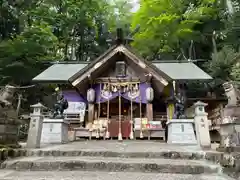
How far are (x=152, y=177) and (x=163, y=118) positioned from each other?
360 inches

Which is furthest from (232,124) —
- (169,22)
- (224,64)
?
(169,22)

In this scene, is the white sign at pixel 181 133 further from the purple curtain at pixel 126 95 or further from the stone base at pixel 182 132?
the purple curtain at pixel 126 95

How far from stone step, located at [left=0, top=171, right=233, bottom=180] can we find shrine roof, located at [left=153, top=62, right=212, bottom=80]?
8449 millimetres

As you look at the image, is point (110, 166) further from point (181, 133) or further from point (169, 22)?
point (169, 22)

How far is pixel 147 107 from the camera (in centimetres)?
1188

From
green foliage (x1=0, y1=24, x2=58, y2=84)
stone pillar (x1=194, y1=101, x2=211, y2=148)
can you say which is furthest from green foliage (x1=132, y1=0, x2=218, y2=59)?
stone pillar (x1=194, y1=101, x2=211, y2=148)

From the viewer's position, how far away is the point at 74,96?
1391cm

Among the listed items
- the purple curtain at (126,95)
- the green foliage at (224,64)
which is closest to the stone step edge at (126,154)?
the purple curtain at (126,95)

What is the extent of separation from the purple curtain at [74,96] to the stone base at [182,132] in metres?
6.81

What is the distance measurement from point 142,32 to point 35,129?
14.9 meters

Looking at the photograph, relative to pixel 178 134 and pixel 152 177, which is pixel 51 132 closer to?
pixel 178 134

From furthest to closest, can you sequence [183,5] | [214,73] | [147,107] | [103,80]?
[183,5]
[214,73]
[103,80]
[147,107]

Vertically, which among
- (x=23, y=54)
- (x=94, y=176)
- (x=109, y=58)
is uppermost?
(x=23, y=54)

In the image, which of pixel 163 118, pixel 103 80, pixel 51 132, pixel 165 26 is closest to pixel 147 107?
pixel 163 118
